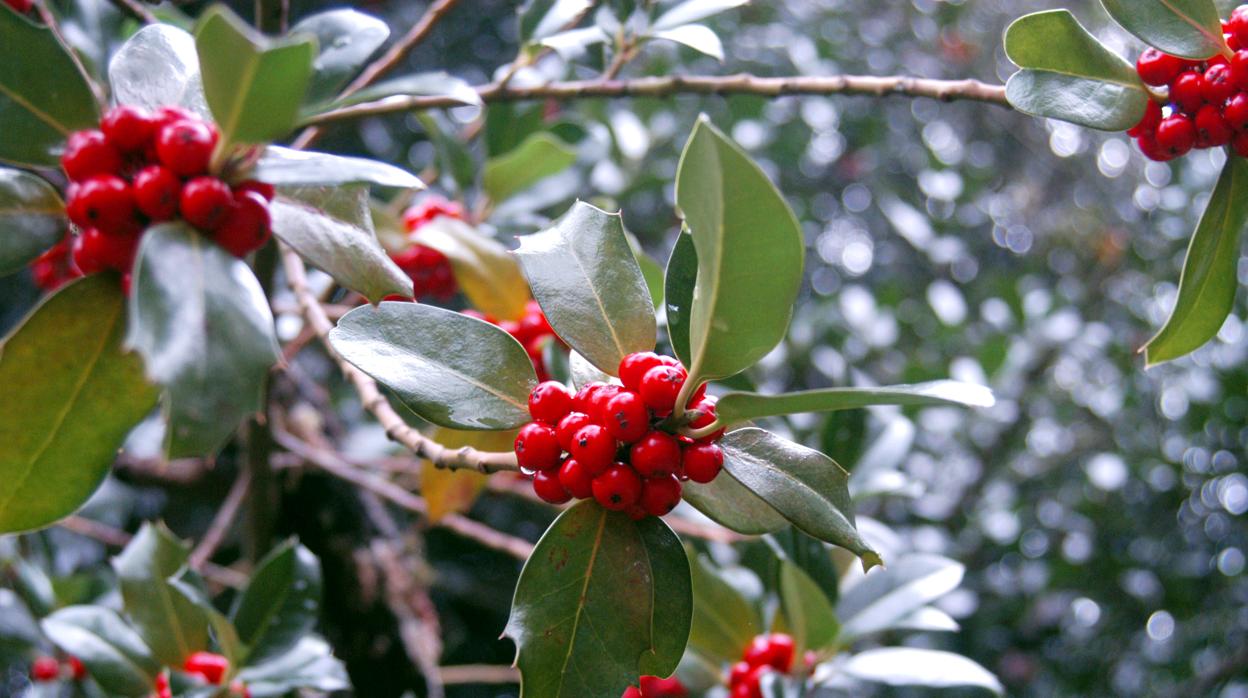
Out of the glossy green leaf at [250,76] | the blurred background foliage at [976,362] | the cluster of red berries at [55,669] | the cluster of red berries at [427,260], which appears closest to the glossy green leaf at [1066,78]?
the glossy green leaf at [250,76]

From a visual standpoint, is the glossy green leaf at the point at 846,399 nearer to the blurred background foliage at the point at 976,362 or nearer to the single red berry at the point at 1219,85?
the single red berry at the point at 1219,85

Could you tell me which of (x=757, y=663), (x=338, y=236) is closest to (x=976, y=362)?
(x=757, y=663)

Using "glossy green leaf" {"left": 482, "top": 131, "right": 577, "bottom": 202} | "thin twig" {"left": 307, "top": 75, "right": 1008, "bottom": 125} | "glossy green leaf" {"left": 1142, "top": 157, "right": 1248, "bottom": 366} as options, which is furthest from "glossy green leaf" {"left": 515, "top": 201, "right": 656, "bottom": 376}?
"glossy green leaf" {"left": 482, "top": 131, "right": 577, "bottom": 202}

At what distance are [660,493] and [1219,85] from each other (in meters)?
0.78

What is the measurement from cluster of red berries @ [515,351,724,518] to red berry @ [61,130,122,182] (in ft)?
1.42

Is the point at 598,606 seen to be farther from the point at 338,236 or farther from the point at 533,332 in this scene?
the point at 533,332

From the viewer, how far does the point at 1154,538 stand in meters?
3.37

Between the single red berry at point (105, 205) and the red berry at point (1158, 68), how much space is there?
3.58ft

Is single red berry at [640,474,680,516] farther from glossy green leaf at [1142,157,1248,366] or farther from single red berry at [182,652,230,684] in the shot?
single red berry at [182,652,230,684]

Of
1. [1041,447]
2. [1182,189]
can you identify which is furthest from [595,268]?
[1182,189]

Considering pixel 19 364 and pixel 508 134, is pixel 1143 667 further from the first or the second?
pixel 19 364

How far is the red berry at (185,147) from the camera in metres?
0.78

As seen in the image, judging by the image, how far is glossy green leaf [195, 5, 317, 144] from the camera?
2.34ft

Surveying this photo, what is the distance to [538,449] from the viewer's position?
91 centimetres
